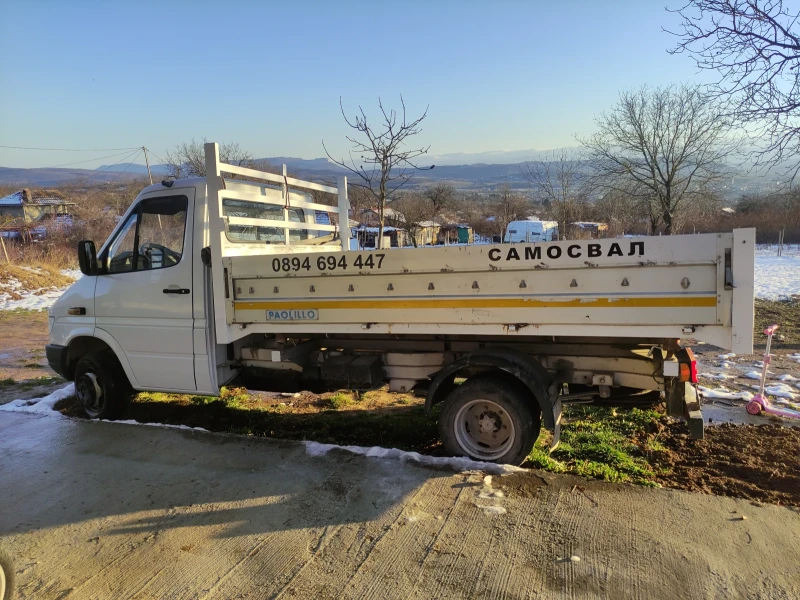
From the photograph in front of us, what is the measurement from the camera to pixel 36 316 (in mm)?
14992

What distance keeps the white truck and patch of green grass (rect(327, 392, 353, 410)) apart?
121cm

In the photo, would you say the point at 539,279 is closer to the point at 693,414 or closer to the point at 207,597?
the point at 693,414

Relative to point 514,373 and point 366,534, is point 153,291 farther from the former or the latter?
point 514,373

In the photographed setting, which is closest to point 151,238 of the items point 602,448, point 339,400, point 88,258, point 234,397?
point 88,258

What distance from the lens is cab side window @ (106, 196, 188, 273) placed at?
521 cm

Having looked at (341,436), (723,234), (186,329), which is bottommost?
(341,436)

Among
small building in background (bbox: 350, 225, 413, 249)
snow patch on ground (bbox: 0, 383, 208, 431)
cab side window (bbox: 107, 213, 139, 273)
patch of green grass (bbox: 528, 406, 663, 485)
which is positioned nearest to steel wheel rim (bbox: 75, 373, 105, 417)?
snow patch on ground (bbox: 0, 383, 208, 431)

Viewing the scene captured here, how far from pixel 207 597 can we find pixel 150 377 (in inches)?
129

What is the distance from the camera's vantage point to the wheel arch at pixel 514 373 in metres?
3.96

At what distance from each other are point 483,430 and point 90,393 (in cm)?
451

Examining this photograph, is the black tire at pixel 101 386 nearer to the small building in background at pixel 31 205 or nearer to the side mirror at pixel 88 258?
the side mirror at pixel 88 258

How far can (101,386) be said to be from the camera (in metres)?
5.85

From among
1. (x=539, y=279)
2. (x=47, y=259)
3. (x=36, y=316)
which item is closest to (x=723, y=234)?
(x=539, y=279)

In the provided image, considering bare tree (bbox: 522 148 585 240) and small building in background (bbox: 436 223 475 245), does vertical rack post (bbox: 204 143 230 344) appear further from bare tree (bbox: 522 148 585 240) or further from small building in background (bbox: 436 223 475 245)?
small building in background (bbox: 436 223 475 245)
